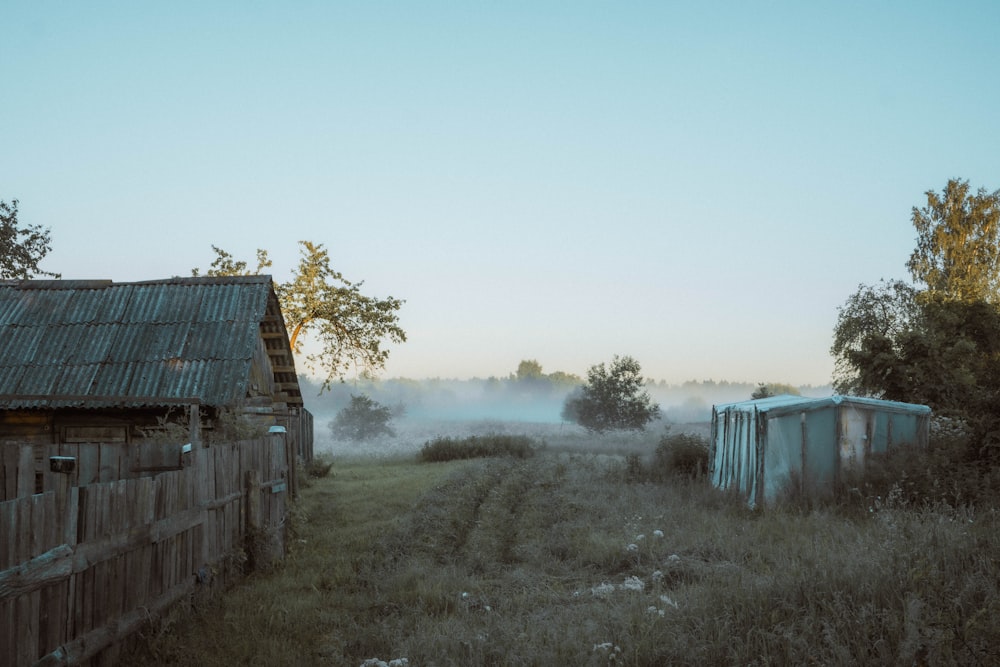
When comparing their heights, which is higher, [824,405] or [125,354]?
[125,354]

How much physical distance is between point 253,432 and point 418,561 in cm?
428

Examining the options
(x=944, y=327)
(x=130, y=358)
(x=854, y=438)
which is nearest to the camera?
(x=854, y=438)

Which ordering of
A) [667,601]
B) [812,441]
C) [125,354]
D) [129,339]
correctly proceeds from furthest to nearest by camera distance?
[129,339]
[125,354]
[812,441]
[667,601]

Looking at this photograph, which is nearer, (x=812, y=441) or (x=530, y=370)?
(x=812, y=441)

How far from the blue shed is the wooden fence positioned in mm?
9878

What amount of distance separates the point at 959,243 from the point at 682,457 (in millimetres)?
23349

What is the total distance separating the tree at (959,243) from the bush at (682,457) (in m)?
19.7

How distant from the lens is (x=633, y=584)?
26.0 ft

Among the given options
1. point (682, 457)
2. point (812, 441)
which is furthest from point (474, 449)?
point (812, 441)

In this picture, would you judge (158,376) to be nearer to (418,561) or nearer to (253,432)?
(253,432)

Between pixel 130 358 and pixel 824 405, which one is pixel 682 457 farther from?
pixel 130 358

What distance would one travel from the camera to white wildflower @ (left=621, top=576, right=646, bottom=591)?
773cm

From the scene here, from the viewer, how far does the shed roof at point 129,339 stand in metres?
14.5

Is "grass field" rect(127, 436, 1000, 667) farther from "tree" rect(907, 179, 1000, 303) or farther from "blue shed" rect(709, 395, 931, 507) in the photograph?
"tree" rect(907, 179, 1000, 303)
